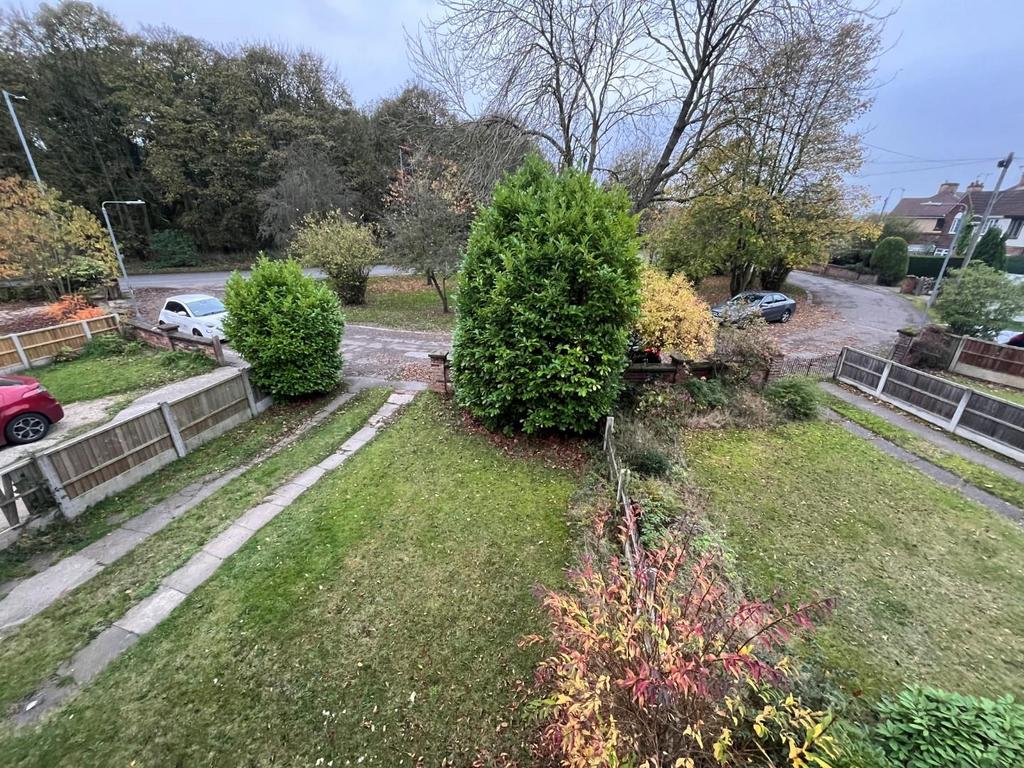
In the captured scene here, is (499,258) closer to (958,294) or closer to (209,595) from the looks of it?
(209,595)

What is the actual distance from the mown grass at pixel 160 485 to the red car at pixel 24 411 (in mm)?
3534

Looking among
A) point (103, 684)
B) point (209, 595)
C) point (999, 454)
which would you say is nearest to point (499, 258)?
point (209, 595)

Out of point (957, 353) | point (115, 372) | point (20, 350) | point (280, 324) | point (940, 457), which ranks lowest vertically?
point (940, 457)

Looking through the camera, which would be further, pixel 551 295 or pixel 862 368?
pixel 862 368

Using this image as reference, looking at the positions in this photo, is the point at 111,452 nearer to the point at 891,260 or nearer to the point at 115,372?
the point at 115,372

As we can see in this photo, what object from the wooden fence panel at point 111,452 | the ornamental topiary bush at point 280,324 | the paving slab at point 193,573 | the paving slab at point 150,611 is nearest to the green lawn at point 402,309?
the ornamental topiary bush at point 280,324

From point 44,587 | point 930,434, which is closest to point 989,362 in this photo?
point 930,434

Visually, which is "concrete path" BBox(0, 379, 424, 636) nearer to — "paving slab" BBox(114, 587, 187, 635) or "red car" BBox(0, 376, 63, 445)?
"paving slab" BBox(114, 587, 187, 635)

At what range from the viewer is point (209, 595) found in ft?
16.3

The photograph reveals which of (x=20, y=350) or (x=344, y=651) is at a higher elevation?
(x=20, y=350)

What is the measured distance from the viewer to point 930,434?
9.42 m

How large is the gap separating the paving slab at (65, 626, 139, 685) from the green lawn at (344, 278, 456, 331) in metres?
14.8

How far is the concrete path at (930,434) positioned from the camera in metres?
8.09

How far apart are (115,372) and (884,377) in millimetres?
22144
